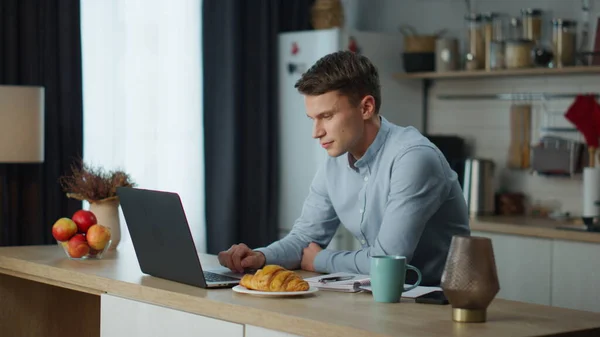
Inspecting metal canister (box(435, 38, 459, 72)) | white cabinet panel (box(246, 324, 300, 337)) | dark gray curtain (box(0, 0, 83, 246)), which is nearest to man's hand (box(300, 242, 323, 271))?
white cabinet panel (box(246, 324, 300, 337))

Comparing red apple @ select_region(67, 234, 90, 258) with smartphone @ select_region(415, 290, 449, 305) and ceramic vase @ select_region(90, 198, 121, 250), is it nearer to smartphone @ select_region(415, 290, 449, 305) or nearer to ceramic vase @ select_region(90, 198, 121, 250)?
ceramic vase @ select_region(90, 198, 121, 250)

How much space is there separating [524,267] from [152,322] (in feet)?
8.15

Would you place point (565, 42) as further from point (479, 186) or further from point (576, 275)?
point (576, 275)

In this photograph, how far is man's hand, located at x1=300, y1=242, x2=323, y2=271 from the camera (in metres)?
2.68

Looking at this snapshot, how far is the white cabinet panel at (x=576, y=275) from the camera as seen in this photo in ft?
13.2

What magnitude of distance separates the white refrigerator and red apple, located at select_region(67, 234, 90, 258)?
2.44 m

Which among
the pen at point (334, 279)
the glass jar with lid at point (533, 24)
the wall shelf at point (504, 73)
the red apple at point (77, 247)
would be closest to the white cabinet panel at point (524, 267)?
the wall shelf at point (504, 73)

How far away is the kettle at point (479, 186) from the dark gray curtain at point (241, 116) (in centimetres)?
121

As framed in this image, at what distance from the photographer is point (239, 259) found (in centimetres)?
254

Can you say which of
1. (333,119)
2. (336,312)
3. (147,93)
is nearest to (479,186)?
(147,93)

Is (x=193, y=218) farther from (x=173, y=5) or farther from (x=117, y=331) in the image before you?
(x=117, y=331)

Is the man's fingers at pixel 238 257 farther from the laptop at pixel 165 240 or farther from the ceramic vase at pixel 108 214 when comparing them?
the ceramic vase at pixel 108 214

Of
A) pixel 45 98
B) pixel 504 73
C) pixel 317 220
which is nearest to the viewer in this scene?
pixel 317 220

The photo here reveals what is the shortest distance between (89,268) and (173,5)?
2661 mm
